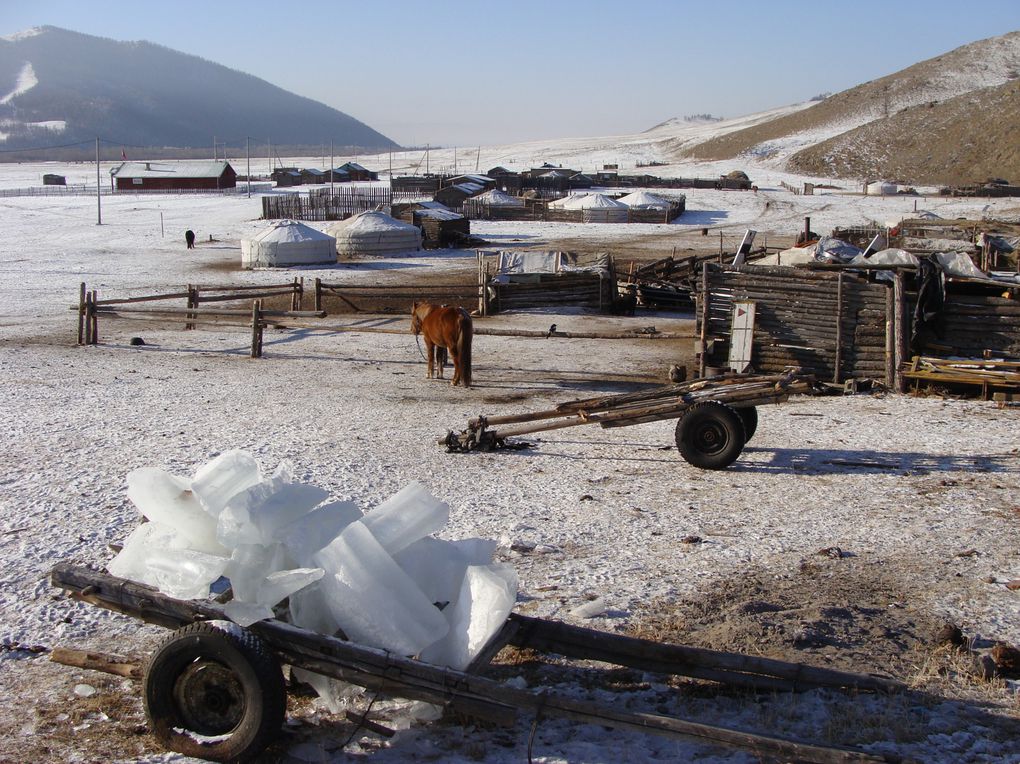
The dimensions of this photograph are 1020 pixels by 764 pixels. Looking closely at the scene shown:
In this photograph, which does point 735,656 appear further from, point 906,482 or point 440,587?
point 906,482

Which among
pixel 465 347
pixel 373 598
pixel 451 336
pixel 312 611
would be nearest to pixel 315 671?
pixel 312 611

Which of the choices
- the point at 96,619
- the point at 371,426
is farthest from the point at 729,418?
the point at 96,619

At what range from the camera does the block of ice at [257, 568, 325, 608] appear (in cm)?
427

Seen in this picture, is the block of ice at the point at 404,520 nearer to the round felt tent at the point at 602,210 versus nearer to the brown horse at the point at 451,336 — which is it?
the brown horse at the point at 451,336

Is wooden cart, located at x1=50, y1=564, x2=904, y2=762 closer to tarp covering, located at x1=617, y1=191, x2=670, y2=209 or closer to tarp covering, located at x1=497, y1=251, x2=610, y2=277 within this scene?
tarp covering, located at x1=497, y1=251, x2=610, y2=277

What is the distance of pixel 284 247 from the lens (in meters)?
31.9

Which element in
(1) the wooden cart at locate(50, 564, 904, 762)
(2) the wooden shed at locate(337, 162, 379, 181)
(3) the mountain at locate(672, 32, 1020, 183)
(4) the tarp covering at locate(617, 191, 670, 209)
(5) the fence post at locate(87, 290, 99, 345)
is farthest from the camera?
(2) the wooden shed at locate(337, 162, 379, 181)

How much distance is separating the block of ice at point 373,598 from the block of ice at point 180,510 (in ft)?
1.85

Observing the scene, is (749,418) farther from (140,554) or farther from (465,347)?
(140,554)

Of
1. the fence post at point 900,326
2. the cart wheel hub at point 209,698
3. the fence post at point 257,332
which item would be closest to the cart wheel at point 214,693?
the cart wheel hub at point 209,698

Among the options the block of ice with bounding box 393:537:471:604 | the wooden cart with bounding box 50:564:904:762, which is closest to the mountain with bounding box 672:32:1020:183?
the wooden cart with bounding box 50:564:904:762

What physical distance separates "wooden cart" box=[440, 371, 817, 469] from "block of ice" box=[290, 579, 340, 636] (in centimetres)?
514

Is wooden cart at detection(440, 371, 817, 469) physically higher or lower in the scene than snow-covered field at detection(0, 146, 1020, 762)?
higher

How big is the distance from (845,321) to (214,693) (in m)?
11.9
